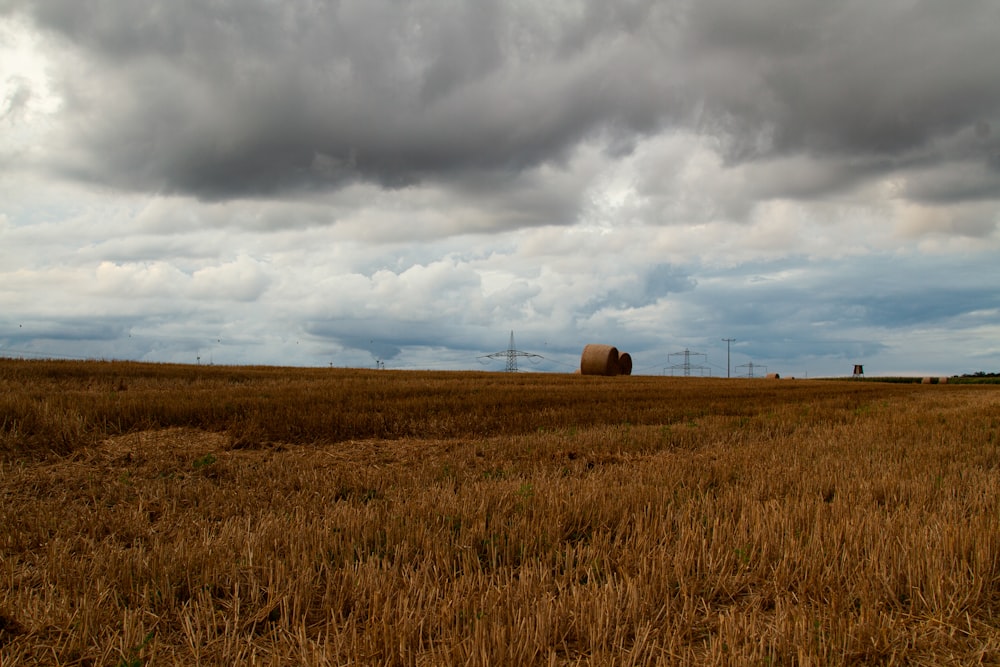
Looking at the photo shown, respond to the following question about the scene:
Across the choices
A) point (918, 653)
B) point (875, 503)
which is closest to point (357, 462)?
point (875, 503)

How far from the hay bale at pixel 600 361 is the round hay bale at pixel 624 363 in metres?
1.23

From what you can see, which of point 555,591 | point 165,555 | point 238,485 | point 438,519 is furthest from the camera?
point 238,485

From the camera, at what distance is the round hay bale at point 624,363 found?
43.2m

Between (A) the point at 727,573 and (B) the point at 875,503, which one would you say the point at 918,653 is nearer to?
(A) the point at 727,573

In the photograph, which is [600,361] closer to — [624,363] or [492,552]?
[624,363]

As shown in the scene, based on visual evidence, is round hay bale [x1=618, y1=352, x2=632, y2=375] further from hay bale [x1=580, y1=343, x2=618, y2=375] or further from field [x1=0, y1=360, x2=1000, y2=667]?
field [x1=0, y1=360, x2=1000, y2=667]

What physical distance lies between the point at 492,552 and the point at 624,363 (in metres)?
40.1

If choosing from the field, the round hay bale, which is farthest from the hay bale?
the field

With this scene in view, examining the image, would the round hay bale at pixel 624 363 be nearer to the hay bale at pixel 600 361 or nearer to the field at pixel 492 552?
the hay bale at pixel 600 361

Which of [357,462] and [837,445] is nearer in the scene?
[357,462]

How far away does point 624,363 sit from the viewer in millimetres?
43969

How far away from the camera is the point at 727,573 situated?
14.4ft

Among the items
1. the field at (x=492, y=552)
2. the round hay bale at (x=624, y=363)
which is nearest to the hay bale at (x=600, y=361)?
the round hay bale at (x=624, y=363)

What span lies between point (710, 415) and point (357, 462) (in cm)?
1119
